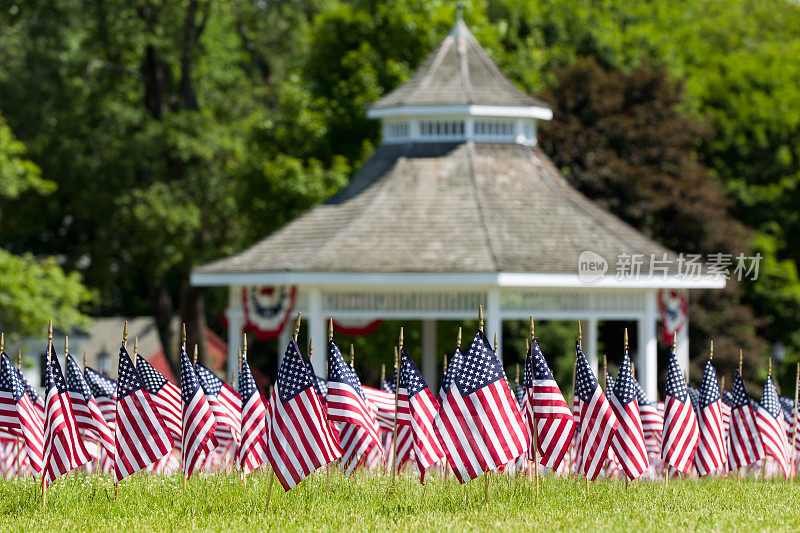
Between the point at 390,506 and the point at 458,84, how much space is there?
16.7m

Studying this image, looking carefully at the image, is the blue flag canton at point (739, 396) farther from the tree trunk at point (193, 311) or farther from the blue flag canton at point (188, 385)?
the tree trunk at point (193, 311)

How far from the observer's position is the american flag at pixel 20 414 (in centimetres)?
1769

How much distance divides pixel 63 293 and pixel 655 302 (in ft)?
47.9

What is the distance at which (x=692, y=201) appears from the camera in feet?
120

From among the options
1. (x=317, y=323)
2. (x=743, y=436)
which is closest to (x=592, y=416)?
(x=743, y=436)

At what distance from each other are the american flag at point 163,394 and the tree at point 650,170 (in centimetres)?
1949

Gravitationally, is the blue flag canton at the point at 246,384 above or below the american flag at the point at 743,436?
above

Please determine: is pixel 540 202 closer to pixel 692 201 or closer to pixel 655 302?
pixel 655 302

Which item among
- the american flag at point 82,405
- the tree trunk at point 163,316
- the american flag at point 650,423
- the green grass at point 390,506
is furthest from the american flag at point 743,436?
the tree trunk at point 163,316

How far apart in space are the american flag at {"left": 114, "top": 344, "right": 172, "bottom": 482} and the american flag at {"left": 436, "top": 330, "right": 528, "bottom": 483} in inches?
137

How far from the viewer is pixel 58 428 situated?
16.6 meters

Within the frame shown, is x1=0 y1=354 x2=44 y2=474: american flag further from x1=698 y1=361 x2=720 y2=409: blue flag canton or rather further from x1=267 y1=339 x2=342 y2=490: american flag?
x1=698 y1=361 x2=720 y2=409: blue flag canton

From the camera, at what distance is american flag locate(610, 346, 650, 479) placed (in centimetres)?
1731

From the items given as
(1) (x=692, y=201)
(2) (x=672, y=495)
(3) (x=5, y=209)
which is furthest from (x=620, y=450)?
(3) (x=5, y=209)
